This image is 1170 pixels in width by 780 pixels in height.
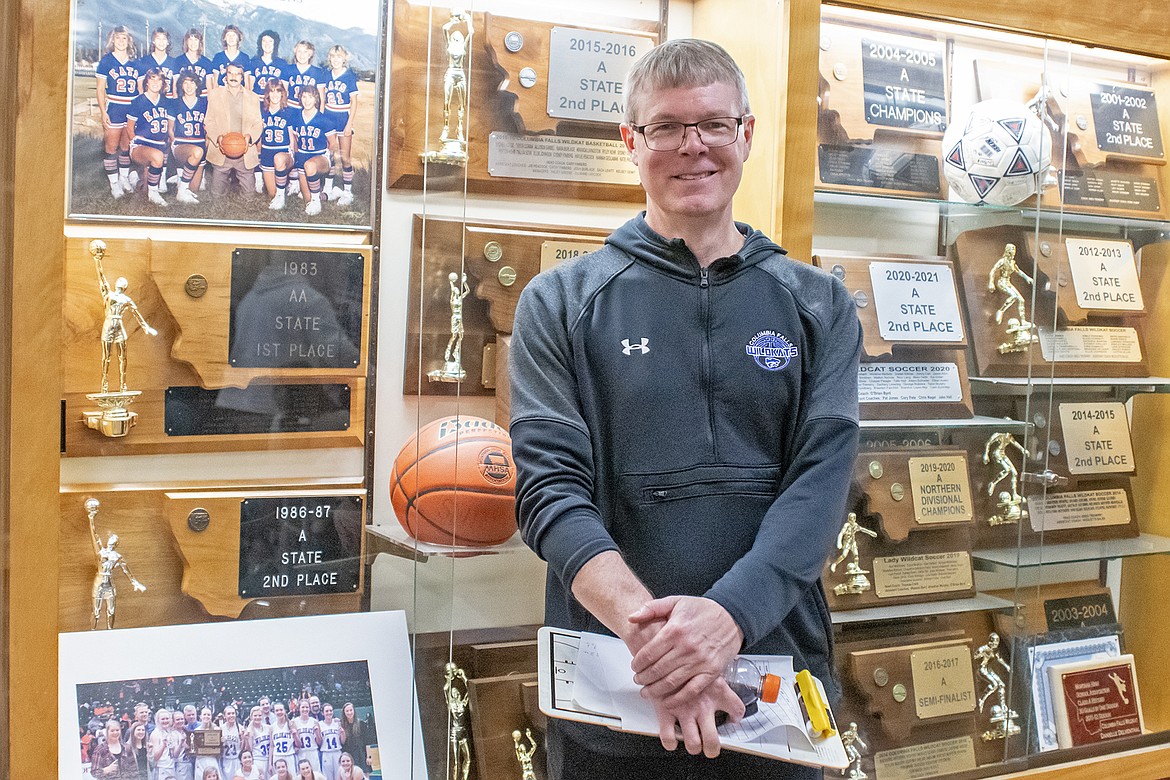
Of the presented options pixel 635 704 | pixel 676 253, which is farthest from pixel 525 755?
pixel 676 253

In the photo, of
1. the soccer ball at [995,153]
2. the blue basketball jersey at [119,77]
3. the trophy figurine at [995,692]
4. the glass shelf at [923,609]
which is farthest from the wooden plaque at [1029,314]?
the blue basketball jersey at [119,77]

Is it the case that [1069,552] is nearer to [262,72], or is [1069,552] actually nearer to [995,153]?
[995,153]

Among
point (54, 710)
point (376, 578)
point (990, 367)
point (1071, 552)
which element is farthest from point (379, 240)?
point (1071, 552)

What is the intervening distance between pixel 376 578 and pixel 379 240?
2.14 feet

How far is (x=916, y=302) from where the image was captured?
265cm

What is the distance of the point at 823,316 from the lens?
1.76 m

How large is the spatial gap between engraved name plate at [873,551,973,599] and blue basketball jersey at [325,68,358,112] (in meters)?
1.57

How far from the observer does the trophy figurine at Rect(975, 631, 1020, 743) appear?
2699 millimetres

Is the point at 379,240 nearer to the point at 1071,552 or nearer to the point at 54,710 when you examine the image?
the point at 54,710

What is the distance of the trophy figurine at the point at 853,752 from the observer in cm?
255

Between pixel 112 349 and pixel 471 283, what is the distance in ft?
2.18

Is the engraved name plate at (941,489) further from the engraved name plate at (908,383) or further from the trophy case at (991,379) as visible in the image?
the engraved name plate at (908,383)

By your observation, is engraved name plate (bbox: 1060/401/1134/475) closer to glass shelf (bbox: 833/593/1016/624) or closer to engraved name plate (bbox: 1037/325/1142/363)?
engraved name plate (bbox: 1037/325/1142/363)

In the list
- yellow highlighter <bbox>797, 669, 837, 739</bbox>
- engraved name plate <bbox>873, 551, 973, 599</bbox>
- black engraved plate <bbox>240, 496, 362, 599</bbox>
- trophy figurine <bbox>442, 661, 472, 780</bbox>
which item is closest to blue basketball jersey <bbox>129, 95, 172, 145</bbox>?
black engraved plate <bbox>240, 496, 362, 599</bbox>
